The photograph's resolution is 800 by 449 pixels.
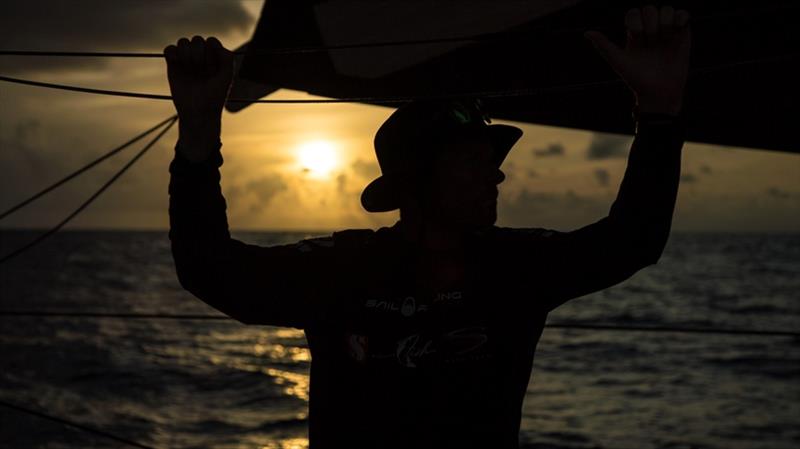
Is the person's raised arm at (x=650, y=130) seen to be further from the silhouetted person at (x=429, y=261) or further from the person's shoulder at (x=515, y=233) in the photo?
the person's shoulder at (x=515, y=233)

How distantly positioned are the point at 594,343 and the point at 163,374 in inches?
401

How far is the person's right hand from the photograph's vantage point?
5.66ft

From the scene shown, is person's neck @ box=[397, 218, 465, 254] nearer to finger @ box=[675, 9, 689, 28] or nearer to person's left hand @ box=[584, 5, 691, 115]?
person's left hand @ box=[584, 5, 691, 115]

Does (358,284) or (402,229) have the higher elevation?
(402,229)

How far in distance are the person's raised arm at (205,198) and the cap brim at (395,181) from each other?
0.30 meters

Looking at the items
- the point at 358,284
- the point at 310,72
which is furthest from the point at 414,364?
the point at 310,72

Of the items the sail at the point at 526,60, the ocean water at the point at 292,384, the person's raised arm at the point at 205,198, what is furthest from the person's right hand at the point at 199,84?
the ocean water at the point at 292,384

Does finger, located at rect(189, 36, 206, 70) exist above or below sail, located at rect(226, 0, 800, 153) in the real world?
below

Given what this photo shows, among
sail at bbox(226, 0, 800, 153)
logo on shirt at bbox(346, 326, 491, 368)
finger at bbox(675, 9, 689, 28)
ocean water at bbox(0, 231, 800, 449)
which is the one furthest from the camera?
ocean water at bbox(0, 231, 800, 449)

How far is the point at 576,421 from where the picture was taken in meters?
13.4

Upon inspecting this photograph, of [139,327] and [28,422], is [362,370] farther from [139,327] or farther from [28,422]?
[139,327]

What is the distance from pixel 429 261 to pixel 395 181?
0.19m

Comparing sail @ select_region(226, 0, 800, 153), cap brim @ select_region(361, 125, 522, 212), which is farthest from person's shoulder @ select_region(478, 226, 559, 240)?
sail @ select_region(226, 0, 800, 153)

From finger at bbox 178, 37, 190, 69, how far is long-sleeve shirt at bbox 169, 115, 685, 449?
184mm
